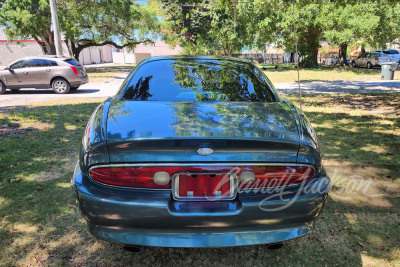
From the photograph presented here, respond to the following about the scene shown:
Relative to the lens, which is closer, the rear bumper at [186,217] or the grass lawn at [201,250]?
the rear bumper at [186,217]

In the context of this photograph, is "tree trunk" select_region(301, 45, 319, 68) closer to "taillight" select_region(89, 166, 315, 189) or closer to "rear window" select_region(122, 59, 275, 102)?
"rear window" select_region(122, 59, 275, 102)

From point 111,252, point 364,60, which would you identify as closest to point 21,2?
point 111,252

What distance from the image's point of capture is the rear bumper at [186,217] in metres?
1.82

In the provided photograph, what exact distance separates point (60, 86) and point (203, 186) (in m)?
11.8

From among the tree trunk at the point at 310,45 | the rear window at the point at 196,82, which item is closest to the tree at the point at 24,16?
the tree trunk at the point at 310,45

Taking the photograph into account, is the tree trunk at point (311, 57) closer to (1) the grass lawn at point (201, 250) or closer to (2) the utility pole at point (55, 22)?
(2) the utility pole at point (55, 22)

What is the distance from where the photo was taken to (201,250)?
249 cm

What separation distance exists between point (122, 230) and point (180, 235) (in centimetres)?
37

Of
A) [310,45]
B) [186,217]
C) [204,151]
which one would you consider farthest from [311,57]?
[186,217]

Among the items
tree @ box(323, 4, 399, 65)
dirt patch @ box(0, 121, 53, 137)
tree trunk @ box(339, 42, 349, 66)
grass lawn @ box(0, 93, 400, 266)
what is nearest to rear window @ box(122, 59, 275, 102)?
grass lawn @ box(0, 93, 400, 266)

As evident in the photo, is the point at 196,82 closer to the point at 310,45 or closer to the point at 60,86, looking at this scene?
the point at 60,86

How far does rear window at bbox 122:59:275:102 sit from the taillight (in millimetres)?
913

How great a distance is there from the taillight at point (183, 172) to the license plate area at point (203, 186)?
0.9 inches

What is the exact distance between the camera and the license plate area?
6.15 feet
